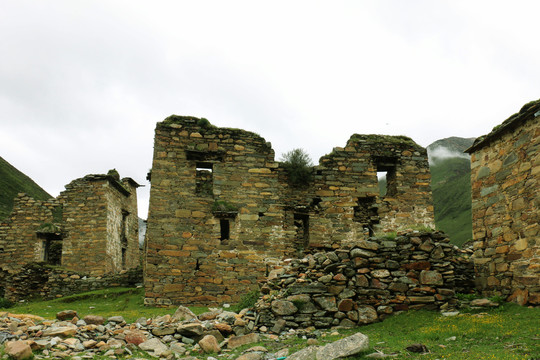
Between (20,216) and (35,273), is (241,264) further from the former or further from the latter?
(20,216)

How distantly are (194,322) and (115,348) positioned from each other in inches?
73.2

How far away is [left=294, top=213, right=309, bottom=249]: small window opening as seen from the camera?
15.8 metres

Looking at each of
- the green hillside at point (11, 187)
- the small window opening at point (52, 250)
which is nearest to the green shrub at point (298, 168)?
the small window opening at point (52, 250)

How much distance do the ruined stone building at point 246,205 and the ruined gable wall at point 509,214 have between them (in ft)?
11.3

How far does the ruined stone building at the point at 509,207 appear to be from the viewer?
891cm

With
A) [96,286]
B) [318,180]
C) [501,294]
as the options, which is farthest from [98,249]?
[501,294]

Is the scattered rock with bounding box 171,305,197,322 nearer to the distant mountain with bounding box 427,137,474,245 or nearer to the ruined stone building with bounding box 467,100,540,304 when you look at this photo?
the ruined stone building with bounding box 467,100,540,304

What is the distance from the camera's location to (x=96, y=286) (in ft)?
56.1

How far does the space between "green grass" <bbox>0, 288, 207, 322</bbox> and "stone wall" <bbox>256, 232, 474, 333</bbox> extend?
359 cm

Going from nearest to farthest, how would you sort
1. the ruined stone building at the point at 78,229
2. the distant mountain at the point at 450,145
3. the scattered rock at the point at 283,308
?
the scattered rock at the point at 283,308, the ruined stone building at the point at 78,229, the distant mountain at the point at 450,145

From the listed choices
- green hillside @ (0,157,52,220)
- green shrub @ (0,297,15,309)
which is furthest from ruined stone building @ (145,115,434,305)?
green hillside @ (0,157,52,220)

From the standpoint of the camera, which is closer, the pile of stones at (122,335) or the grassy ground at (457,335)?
the grassy ground at (457,335)

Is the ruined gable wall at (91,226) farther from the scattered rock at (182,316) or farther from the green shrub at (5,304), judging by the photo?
the scattered rock at (182,316)

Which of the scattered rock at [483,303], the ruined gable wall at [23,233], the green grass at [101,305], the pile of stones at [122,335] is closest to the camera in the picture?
the pile of stones at [122,335]
